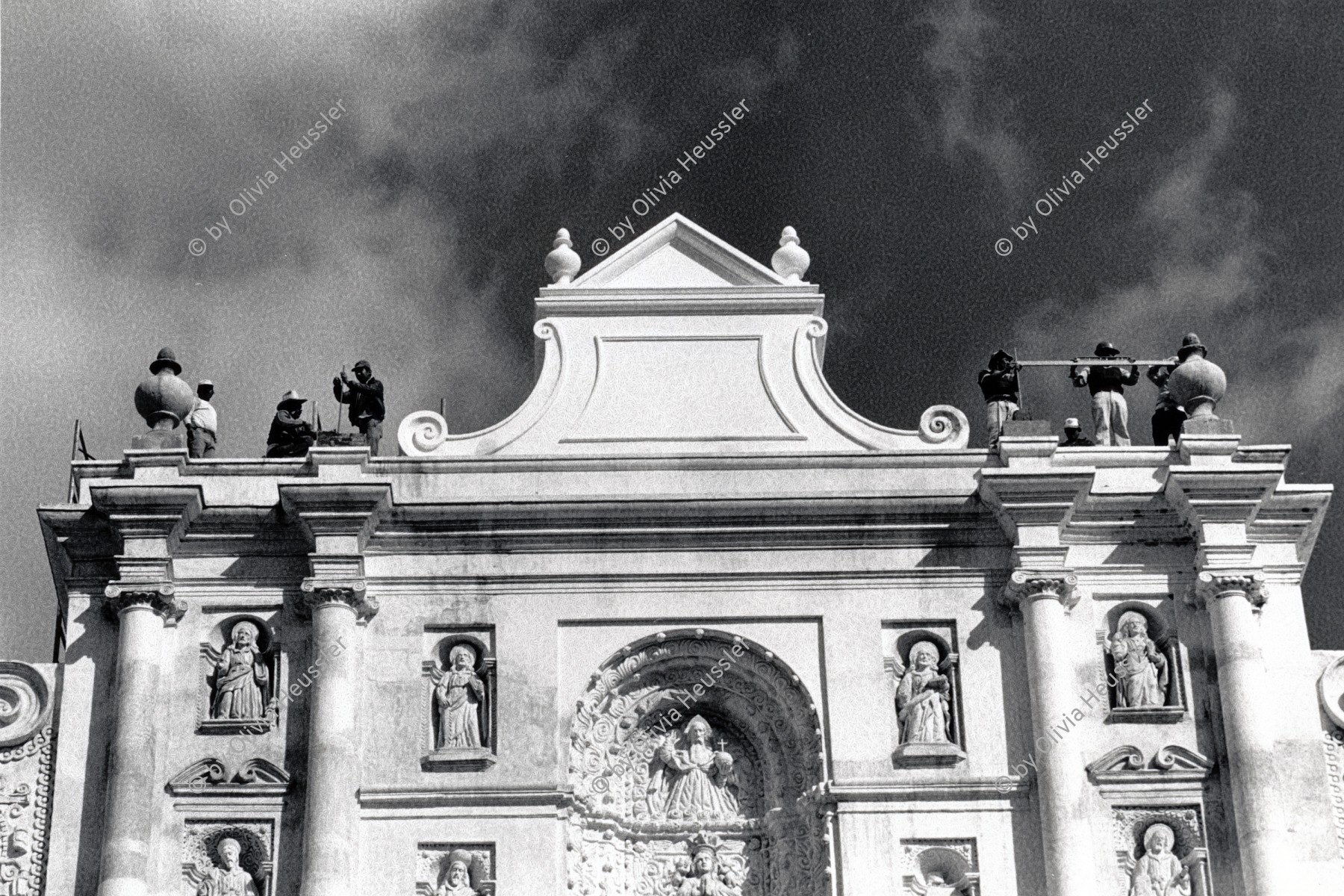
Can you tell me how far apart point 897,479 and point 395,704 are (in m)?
4.63

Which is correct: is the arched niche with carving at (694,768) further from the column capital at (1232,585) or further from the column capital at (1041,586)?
the column capital at (1232,585)

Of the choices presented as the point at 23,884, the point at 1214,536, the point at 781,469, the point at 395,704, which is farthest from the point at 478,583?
the point at 1214,536

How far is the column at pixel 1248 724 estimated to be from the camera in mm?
22016

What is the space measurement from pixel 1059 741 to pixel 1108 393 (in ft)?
11.5

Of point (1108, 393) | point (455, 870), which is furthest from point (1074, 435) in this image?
point (455, 870)

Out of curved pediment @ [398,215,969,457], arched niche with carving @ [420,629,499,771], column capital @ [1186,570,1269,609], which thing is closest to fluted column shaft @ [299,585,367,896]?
arched niche with carving @ [420,629,499,771]

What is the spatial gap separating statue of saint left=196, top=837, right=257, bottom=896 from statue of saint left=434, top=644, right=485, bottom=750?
6.01ft

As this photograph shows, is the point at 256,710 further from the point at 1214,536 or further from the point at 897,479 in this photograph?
the point at 1214,536

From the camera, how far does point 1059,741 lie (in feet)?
74.1

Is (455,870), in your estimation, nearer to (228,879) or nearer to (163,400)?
(228,879)

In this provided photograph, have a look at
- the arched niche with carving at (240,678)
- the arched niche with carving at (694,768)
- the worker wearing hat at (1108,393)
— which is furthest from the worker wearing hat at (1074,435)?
the arched niche with carving at (240,678)

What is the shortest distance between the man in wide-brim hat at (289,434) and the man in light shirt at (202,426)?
0.57 metres

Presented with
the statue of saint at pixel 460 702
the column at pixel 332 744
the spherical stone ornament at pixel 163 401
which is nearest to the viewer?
the column at pixel 332 744

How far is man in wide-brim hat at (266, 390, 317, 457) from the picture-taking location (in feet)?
79.5
